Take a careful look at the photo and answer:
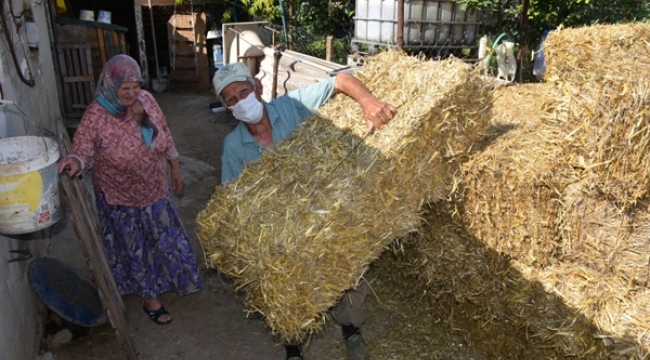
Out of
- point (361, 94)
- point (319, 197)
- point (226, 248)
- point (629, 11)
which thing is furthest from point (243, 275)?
point (629, 11)

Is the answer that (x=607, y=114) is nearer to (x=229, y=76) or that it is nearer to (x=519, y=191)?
(x=519, y=191)

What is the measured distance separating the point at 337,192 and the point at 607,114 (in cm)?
188

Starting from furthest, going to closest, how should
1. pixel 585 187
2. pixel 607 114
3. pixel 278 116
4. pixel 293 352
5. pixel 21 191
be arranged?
pixel 278 116
pixel 293 352
pixel 585 187
pixel 607 114
pixel 21 191

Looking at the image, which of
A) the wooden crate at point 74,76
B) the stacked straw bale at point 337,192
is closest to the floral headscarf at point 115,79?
the stacked straw bale at point 337,192

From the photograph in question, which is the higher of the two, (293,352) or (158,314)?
(293,352)

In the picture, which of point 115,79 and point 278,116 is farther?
point 278,116

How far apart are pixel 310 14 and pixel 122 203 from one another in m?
12.0

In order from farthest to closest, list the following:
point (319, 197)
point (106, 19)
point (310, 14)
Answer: point (310, 14) → point (106, 19) → point (319, 197)

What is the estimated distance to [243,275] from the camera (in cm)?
389

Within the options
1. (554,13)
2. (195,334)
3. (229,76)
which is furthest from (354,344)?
(554,13)

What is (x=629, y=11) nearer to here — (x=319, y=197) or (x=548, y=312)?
(x=548, y=312)

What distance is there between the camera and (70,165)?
4.06 metres

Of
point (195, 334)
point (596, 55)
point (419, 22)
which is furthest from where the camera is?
point (419, 22)

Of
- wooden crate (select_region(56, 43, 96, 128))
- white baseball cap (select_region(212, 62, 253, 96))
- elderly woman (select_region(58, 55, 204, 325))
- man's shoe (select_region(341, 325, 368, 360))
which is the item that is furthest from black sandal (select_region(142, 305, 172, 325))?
wooden crate (select_region(56, 43, 96, 128))
